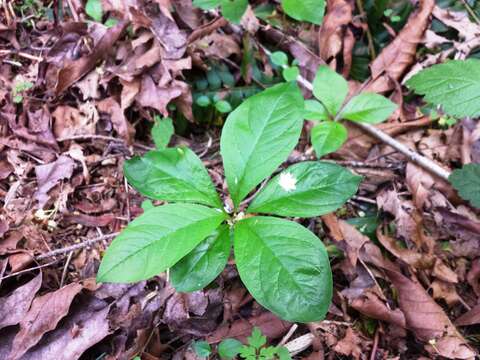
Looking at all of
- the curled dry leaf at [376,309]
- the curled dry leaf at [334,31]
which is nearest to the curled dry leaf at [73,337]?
the curled dry leaf at [376,309]

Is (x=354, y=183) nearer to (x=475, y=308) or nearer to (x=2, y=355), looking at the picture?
(x=475, y=308)

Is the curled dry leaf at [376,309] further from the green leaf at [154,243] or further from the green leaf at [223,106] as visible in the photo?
the green leaf at [223,106]

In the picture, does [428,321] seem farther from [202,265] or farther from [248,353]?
[202,265]

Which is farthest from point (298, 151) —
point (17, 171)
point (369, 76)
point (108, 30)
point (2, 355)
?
point (2, 355)

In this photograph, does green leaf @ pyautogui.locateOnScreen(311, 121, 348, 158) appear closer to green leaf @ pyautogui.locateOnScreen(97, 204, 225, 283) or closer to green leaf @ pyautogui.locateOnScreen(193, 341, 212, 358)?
green leaf @ pyautogui.locateOnScreen(97, 204, 225, 283)

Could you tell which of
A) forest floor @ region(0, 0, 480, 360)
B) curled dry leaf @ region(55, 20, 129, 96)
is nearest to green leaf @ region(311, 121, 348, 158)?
forest floor @ region(0, 0, 480, 360)
